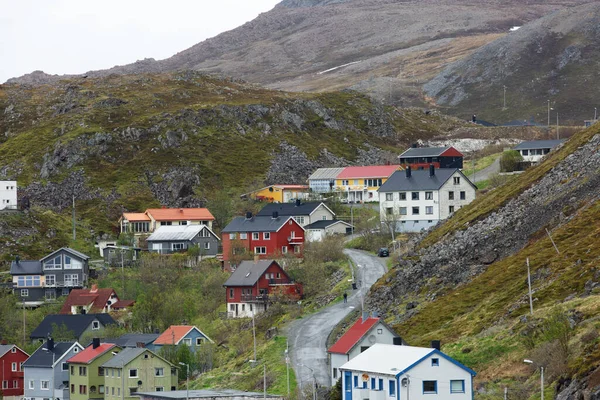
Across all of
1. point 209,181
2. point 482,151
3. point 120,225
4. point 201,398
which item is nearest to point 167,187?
point 209,181

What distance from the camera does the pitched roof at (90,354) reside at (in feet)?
281

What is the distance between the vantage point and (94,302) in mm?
109625

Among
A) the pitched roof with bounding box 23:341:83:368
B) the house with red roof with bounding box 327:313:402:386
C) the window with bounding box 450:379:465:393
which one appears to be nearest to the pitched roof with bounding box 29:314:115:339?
the pitched roof with bounding box 23:341:83:368

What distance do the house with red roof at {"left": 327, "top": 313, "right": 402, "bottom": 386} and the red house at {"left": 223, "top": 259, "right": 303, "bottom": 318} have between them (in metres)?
33.6

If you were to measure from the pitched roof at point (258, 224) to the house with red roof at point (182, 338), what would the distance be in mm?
27615

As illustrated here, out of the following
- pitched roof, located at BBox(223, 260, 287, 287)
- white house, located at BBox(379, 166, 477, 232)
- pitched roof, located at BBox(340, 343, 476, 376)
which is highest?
white house, located at BBox(379, 166, 477, 232)

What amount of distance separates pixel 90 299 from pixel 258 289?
1932cm

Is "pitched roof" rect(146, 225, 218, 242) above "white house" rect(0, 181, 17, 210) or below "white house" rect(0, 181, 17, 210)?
below

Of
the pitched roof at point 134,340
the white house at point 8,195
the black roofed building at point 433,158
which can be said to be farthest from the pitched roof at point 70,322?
the black roofed building at point 433,158

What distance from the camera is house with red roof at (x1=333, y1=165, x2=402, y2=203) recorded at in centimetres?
14612

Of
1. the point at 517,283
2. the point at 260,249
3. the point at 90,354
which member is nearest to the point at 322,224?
the point at 260,249

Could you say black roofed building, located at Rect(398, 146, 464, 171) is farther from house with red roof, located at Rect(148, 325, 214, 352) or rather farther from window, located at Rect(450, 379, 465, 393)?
window, located at Rect(450, 379, 465, 393)

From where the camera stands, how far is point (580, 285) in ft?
203

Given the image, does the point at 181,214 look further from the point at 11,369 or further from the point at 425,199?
the point at 11,369
